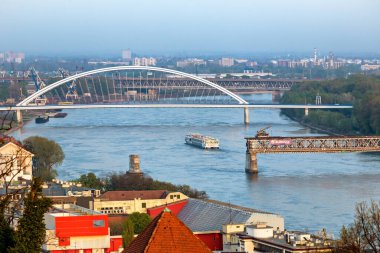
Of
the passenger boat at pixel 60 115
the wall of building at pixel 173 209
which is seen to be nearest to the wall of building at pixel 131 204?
the wall of building at pixel 173 209

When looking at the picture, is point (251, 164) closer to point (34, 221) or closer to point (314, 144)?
point (314, 144)

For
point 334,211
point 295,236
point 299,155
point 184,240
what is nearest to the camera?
point 184,240

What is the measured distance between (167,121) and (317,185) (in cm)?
2223

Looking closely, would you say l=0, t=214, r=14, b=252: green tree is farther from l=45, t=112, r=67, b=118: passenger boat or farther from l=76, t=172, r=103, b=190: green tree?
l=45, t=112, r=67, b=118: passenger boat

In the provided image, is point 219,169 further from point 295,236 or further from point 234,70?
point 234,70

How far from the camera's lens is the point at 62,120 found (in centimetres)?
4862

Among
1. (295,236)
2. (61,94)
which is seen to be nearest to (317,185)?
(295,236)

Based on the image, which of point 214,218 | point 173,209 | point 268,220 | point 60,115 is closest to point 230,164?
point 173,209

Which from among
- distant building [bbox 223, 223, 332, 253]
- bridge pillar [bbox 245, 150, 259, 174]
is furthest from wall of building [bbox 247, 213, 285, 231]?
bridge pillar [bbox 245, 150, 259, 174]

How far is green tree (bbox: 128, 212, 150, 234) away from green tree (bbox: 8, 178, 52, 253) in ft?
26.9

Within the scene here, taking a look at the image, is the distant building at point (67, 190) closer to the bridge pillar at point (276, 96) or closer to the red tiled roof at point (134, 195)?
the red tiled roof at point (134, 195)

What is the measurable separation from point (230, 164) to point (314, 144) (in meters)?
2.02

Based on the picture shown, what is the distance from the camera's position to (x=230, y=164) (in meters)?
28.5

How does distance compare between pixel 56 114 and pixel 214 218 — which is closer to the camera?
pixel 214 218
